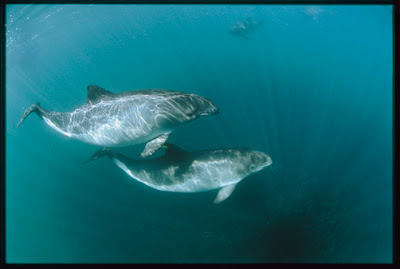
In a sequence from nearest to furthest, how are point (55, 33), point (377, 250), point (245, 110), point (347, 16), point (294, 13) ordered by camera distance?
point (377, 250), point (245, 110), point (55, 33), point (294, 13), point (347, 16)

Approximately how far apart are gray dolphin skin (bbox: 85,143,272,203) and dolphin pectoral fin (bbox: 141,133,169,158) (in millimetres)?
225

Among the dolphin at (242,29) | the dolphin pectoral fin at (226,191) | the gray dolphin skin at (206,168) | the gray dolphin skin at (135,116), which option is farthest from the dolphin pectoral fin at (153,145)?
the dolphin at (242,29)

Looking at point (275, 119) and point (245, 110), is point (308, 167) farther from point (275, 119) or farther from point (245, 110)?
point (245, 110)

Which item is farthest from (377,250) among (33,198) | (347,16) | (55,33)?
(347,16)

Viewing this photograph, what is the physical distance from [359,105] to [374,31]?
2407 centimetres

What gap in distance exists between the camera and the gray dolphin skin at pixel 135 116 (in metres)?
5.57

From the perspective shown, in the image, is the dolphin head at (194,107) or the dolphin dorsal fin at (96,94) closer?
the dolphin head at (194,107)

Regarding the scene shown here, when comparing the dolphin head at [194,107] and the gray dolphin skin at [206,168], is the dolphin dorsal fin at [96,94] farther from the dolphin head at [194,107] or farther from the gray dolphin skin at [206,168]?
the gray dolphin skin at [206,168]

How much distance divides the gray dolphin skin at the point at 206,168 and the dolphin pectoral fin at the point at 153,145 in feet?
0.74

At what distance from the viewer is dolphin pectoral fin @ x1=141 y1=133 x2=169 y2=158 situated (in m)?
5.44

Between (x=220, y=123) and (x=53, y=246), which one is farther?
(x=53, y=246)

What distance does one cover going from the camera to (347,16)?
93.9ft

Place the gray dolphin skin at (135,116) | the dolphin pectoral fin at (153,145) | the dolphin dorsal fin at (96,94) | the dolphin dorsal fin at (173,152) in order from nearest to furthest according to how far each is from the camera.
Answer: the dolphin pectoral fin at (153,145), the gray dolphin skin at (135,116), the dolphin dorsal fin at (173,152), the dolphin dorsal fin at (96,94)

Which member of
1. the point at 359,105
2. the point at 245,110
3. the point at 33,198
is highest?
the point at 359,105
